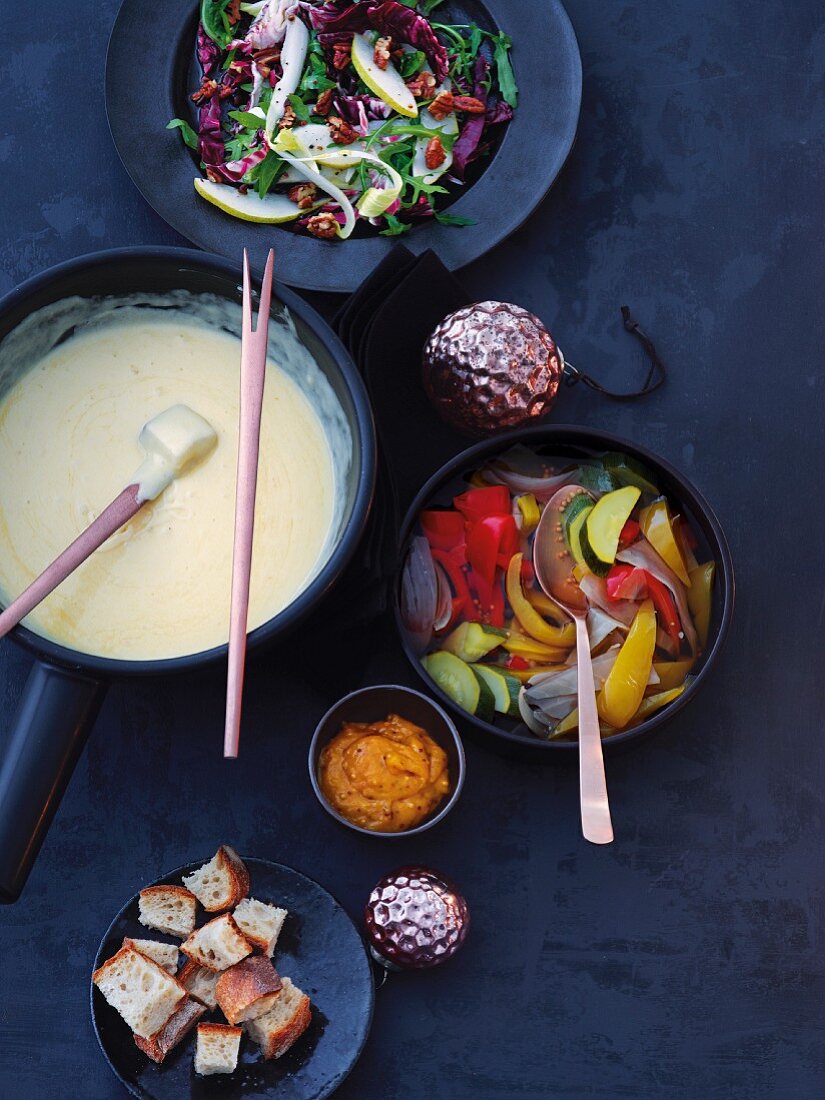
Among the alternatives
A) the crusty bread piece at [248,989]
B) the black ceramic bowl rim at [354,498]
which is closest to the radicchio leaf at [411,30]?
the black ceramic bowl rim at [354,498]

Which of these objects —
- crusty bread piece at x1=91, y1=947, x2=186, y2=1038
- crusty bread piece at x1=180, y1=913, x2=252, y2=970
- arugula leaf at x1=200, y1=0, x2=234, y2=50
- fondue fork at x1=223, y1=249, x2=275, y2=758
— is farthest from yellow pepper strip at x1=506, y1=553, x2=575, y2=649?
arugula leaf at x1=200, y1=0, x2=234, y2=50

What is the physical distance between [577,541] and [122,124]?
894 mm

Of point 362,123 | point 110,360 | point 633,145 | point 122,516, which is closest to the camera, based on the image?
point 122,516

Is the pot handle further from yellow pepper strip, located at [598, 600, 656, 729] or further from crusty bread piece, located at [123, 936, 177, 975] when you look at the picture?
yellow pepper strip, located at [598, 600, 656, 729]

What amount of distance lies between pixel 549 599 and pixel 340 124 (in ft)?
2.42

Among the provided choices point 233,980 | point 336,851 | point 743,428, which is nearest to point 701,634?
point 743,428

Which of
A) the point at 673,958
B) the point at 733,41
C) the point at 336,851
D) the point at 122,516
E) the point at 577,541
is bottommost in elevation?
the point at 673,958

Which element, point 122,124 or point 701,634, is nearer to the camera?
point 701,634

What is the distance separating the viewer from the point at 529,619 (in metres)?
1.65

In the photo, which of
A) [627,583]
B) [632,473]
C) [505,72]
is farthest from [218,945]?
[505,72]

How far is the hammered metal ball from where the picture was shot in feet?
5.28

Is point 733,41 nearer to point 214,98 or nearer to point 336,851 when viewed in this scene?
point 214,98

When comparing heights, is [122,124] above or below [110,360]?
above

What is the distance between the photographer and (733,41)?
1915 millimetres
